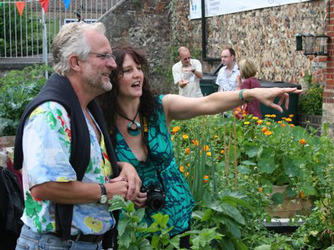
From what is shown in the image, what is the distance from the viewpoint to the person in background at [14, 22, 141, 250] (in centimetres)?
260

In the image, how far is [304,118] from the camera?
11.3m

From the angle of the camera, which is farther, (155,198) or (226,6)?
(226,6)

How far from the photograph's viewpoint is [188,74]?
12055 millimetres

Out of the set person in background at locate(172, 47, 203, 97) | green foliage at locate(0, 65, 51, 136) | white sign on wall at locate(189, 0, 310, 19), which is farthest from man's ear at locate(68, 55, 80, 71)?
white sign on wall at locate(189, 0, 310, 19)

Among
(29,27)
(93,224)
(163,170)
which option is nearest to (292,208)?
(163,170)

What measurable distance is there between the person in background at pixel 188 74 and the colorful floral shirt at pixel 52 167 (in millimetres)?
9067

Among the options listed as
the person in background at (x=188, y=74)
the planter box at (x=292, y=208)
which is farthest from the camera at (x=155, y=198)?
the person in background at (x=188, y=74)

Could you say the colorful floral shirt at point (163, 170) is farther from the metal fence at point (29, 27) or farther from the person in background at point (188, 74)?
the metal fence at point (29, 27)

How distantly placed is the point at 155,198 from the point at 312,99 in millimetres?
8285

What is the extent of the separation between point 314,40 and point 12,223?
7.87 meters

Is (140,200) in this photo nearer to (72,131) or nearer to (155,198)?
(155,198)

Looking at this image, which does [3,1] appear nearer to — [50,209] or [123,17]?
[123,17]

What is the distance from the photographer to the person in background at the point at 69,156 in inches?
102

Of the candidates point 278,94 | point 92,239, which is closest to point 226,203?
point 278,94
